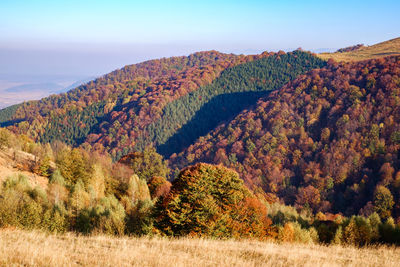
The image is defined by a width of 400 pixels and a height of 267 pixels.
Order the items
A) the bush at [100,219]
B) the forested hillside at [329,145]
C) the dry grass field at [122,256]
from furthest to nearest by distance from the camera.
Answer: the forested hillside at [329,145], the bush at [100,219], the dry grass field at [122,256]

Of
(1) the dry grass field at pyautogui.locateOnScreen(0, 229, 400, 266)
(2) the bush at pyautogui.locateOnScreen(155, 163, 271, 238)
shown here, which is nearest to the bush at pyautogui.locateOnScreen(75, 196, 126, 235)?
(2) the bush at pyautogui.locateOnScreen(155, 163, 271, 238)

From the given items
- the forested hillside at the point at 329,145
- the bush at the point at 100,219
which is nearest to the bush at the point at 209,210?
the bush at the point at 100,219

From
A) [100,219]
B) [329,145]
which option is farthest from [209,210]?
[329,145]

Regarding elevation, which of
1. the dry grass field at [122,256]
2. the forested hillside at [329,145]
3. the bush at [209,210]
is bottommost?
the forested hillside at [329,145]

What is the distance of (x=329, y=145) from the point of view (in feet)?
504

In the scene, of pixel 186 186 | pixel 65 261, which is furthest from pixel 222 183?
pixel 65 261

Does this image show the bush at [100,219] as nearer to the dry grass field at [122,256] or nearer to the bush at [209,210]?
the bush at [209,210]

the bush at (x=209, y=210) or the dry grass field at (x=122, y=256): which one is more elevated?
the dry grass field at (x=122, y=256)

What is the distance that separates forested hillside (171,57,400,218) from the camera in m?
123

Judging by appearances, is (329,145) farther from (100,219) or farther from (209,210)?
(100,219)

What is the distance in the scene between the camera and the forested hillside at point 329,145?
403ft

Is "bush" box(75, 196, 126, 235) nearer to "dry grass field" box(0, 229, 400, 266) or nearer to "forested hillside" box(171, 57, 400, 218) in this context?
"dry grass field" box(0, 229, 400, 266)

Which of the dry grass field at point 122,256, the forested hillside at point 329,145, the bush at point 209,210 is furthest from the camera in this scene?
the forested hillside at point 329,145

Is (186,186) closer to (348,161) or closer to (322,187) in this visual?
(322,187)
